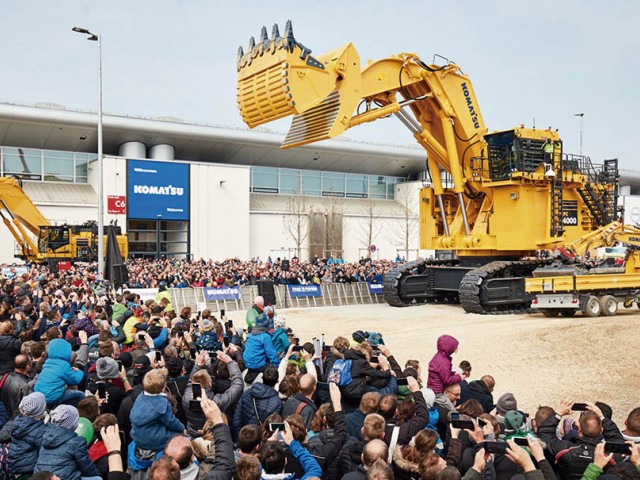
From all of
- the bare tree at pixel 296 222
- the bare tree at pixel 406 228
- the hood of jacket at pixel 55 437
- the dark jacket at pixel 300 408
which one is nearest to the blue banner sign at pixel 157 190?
the bare tree at pixel 296 222

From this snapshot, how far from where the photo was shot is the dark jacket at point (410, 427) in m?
5.31

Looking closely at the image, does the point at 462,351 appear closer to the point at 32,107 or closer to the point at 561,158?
the point at 561,158

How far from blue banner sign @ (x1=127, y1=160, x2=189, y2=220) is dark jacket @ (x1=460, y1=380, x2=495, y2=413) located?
40300 mm

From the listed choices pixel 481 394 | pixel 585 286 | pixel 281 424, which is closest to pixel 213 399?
pixel 281 424

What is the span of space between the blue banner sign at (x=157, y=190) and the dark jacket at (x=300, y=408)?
4058 centimetres

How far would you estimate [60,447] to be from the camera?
4848 mm

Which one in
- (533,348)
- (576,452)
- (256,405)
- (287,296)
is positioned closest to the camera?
(576,452)

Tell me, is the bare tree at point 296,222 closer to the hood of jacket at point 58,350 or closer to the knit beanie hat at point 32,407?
the hood of jacket at point 58,350

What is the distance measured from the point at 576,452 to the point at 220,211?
44.7 meters

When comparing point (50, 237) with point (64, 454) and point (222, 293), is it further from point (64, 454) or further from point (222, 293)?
point (64, 454)

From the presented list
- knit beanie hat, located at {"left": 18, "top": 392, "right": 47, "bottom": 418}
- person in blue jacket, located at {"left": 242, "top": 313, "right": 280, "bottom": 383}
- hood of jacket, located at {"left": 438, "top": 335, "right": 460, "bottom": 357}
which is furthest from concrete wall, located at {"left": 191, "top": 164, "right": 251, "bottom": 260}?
knit beanie hat, located at {"left": 18, "top": 392, "right": 47, "bottom": 418}

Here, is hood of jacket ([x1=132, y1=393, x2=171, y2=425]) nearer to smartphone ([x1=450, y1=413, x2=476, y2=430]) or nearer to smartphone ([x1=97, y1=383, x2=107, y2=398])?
smartphone ([x1=97, y1=383, x2=107, y2=398])

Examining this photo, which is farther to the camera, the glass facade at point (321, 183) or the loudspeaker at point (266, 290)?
the glass facade at point (321, 183)

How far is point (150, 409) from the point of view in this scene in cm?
528
